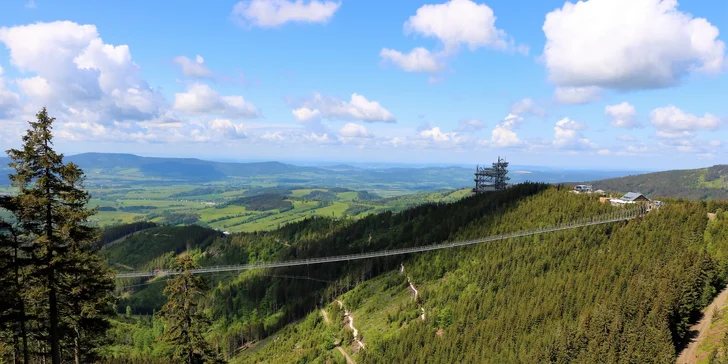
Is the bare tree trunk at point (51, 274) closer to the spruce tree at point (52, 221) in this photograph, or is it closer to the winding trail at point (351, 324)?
the spruce tree at point (52, 221)

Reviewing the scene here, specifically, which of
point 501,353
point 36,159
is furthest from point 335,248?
point 36,159

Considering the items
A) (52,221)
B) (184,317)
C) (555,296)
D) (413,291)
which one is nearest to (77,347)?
(184,317)

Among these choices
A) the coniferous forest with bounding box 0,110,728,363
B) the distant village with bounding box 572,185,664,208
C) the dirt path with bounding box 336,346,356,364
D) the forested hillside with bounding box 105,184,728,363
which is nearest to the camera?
the coniferous forest with bounding box 0,110,728,363

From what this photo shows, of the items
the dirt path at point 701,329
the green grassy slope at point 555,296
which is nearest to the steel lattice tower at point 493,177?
the green grassy slope at point 555,296

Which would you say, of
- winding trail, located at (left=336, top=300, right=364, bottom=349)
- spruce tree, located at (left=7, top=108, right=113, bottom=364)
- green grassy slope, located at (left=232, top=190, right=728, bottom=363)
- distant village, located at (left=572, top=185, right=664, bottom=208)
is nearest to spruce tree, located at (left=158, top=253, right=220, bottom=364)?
spruce tree, located at (left=7, top=108, right=113, bottom=364)

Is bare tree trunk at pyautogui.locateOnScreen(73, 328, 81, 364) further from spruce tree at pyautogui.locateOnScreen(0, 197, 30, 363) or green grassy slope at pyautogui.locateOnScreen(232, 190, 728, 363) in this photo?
green grassy slope at pyautogui.locateOnScreen(232, 190, 728, 363)
